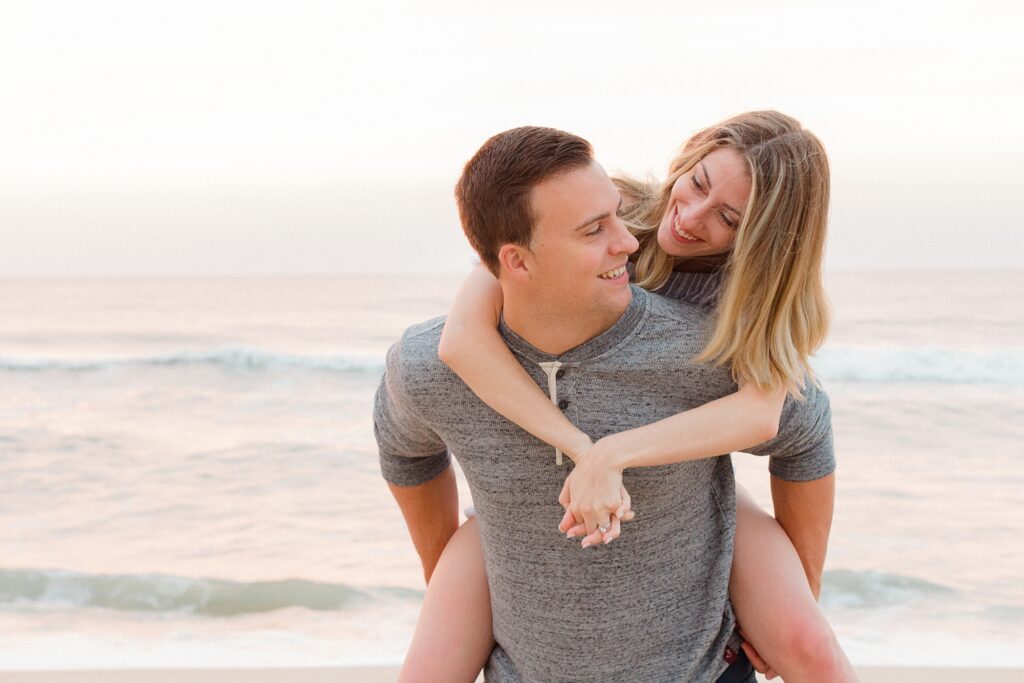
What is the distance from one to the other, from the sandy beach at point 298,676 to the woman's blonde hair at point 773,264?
2.06 meters

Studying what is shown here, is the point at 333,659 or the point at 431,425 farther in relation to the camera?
the point at 333,659

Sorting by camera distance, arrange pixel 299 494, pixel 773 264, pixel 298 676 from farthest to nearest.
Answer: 1. pixel 299 494
2. pixel 298 676
3. pixel 773 264

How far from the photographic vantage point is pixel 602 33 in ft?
53.0

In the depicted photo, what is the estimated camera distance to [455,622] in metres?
2.59

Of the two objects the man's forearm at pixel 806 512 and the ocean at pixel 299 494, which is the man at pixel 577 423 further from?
the ocean at pixel 299 494

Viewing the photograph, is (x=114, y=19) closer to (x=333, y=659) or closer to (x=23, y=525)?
(x=23, y=525)

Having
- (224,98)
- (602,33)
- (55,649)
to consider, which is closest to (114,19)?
(224,98)

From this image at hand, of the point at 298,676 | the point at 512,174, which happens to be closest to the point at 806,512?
the point at 512,174

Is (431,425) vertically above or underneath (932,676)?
above

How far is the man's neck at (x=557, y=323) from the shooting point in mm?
2361

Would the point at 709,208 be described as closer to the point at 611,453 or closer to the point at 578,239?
the point at 578,239

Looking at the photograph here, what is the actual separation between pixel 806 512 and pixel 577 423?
696 mm

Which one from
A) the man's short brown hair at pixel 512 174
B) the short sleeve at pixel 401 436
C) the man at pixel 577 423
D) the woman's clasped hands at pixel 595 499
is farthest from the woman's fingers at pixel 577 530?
the man's short brown hair at pixel 512 174

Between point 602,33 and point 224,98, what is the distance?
22.0 ft
